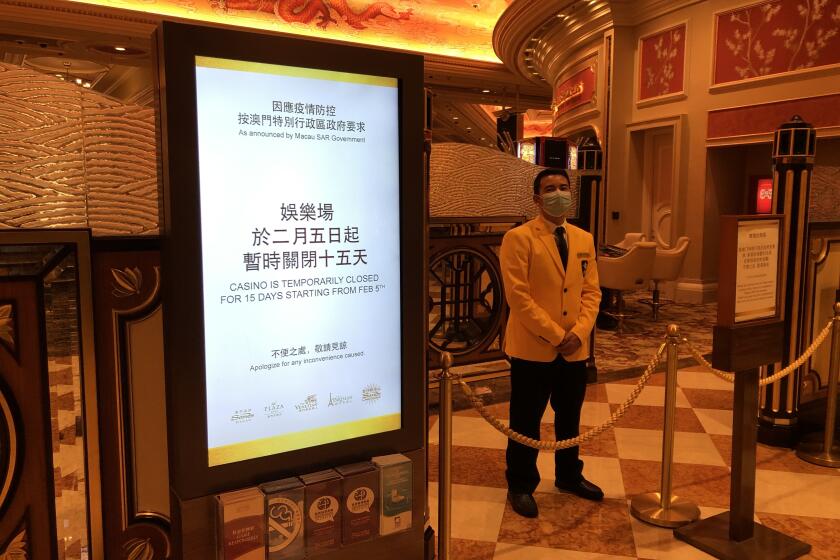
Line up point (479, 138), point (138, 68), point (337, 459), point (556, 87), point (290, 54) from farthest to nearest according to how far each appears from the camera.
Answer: point (479, 138), point (556, 87), point (138, 68), point (337, 459), point (290, 54)

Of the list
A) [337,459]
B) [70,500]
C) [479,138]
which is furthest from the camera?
[479,138]

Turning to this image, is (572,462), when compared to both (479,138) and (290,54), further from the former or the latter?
(479,138)

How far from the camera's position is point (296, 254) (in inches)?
60.1

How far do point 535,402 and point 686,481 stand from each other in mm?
1030

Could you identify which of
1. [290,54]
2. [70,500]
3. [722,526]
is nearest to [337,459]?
[70,500]

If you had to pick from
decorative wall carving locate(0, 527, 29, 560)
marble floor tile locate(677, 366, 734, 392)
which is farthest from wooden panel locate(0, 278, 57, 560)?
marble floor tile locate(677, 366, 734, 392)

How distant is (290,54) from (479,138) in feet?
58.5

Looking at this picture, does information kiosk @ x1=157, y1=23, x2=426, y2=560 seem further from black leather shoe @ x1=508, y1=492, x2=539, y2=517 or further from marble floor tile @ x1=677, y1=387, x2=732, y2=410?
marble floor tile @ x1=677, y1=387, x2=732, y2=410

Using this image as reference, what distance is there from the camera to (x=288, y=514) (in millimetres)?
1518

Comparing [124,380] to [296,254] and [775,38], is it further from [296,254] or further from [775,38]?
[775,38]

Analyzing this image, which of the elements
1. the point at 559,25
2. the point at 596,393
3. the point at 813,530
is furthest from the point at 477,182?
the point at 559,25

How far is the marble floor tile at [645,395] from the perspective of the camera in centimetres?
438

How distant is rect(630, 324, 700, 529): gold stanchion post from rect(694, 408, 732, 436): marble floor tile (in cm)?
119

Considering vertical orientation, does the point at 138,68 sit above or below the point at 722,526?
above
